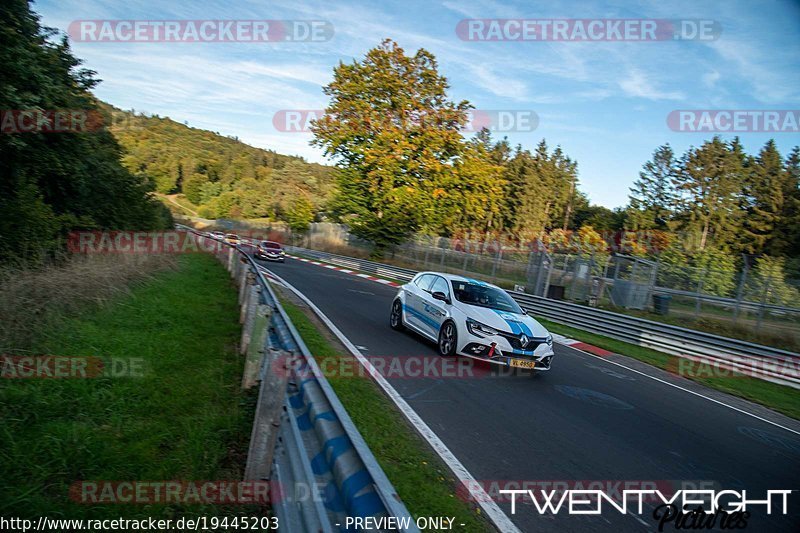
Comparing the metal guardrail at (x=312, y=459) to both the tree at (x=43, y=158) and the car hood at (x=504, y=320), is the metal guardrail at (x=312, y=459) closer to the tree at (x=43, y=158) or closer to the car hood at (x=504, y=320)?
the car hood at (x=504, y=320)

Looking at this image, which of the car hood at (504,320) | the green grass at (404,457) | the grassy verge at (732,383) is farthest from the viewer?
the grassy verge at (732,383)

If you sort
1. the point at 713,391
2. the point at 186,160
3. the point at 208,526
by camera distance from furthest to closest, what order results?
the point at 186,160
the point at 713,391
the point at 208,526

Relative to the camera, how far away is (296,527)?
8.59 ft

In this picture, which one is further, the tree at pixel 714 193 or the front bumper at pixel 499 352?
the tree at pixel 714 193

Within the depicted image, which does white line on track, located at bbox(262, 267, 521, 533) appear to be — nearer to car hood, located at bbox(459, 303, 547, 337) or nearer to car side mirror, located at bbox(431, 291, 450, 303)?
car side mirror, located at bbox(431, 291, 450, 303)

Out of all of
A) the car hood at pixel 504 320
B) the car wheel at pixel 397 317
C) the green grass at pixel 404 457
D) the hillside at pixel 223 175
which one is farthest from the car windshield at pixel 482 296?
the hillside at pixel 223 175

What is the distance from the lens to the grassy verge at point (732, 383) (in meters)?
10.1

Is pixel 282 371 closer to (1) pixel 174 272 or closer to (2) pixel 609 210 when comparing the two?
(1) pixel 174 272

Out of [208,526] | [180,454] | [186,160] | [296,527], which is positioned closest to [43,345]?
[180,454]

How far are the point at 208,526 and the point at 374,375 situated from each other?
15.0 ft

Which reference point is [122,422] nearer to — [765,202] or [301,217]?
[301,217]

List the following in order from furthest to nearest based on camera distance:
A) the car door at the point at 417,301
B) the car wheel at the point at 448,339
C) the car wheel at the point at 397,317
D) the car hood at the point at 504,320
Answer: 1. the car wheel at the point at 397,317
2. the car door at the point at 417,301
3. the car wheel at the point at 448,339
4. the car hood at the point at 504,320

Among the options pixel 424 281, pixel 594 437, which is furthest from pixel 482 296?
pixel 594 437

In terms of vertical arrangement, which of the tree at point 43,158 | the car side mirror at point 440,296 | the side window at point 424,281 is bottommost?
the car side mirror at point 440,296
